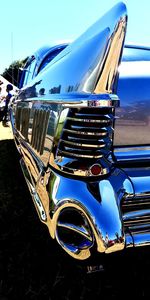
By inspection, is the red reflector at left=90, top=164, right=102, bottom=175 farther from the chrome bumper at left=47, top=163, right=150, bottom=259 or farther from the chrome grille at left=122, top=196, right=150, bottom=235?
the chrome grille at left=122, top=196, right=150, bottom=235

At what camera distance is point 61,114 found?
4.77 ft

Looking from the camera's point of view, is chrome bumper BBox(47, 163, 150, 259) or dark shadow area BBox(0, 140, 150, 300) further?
dark shadow area BBox(0, 140, 150, 300)

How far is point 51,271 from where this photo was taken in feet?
6.42

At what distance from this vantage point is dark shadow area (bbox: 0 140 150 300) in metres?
1.75

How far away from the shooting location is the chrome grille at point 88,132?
4.48ft

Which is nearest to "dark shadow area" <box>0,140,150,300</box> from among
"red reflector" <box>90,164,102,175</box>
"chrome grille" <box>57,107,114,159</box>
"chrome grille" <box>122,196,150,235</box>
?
"chrome grille" <box>122,196,150,235</box>

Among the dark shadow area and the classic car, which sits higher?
the classic car

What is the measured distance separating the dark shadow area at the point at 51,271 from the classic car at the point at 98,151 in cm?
16

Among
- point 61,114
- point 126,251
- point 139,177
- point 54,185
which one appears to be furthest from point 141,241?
point 61,114

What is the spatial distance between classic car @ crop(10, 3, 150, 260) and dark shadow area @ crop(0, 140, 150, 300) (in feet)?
0.53

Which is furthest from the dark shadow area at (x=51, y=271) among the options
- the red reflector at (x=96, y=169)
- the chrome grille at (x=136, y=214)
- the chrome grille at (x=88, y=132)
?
the chrome grille at (x=88, y=132)

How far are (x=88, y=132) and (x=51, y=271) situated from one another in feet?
3.41

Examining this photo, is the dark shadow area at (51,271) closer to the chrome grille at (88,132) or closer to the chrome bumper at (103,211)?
the chrome bumper at (103,211)

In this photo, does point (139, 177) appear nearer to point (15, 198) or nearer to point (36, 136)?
point (36, 136)
